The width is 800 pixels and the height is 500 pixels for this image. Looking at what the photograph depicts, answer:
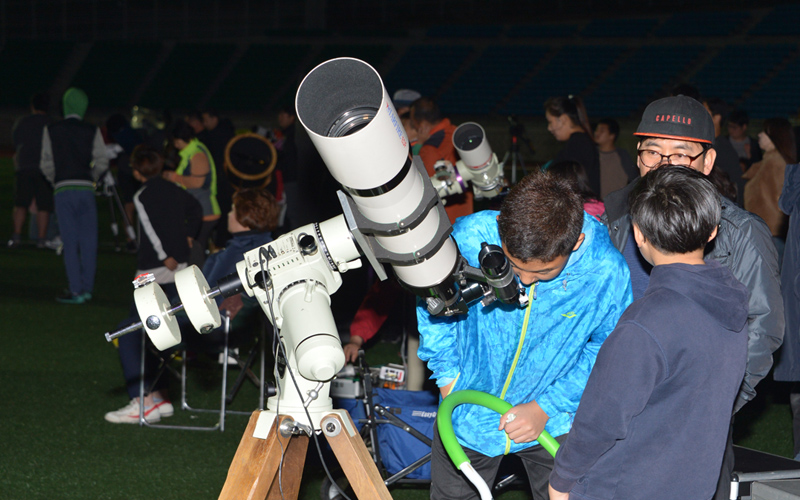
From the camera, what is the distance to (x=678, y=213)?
181cm

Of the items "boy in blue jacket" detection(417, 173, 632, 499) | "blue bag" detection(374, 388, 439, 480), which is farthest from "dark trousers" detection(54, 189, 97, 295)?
"boy in blue jacket" detection(417, 173, 632, 499)

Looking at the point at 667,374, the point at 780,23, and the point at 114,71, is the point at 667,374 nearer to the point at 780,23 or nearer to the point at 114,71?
the point at 780,23

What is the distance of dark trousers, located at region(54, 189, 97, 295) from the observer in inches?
295

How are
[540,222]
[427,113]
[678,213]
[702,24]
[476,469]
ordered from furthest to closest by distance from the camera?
[702,24], [427,113], [476,469], [540,222], [678,213]

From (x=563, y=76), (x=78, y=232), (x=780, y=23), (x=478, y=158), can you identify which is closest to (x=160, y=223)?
(x=478, y=158)

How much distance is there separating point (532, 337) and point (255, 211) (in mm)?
2521

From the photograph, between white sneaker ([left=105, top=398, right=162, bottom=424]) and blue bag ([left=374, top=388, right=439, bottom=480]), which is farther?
white sneaker ([left=105, top=398, right=162, bottom=424])

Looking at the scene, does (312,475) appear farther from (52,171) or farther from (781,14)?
(781,14)

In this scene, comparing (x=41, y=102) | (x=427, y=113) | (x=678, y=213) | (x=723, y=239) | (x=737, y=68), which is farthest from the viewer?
(x=737, y=68)

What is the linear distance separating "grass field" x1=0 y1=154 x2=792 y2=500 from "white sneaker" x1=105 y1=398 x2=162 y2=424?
0.05 m

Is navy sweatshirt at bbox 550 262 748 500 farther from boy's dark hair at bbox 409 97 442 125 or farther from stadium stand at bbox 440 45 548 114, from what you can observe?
stadium stand at bbox 440 45 548 114

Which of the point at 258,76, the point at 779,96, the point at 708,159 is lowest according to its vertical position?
the point at 708,159

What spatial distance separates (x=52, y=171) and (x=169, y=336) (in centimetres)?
620

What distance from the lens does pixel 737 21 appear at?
83.3 feet
